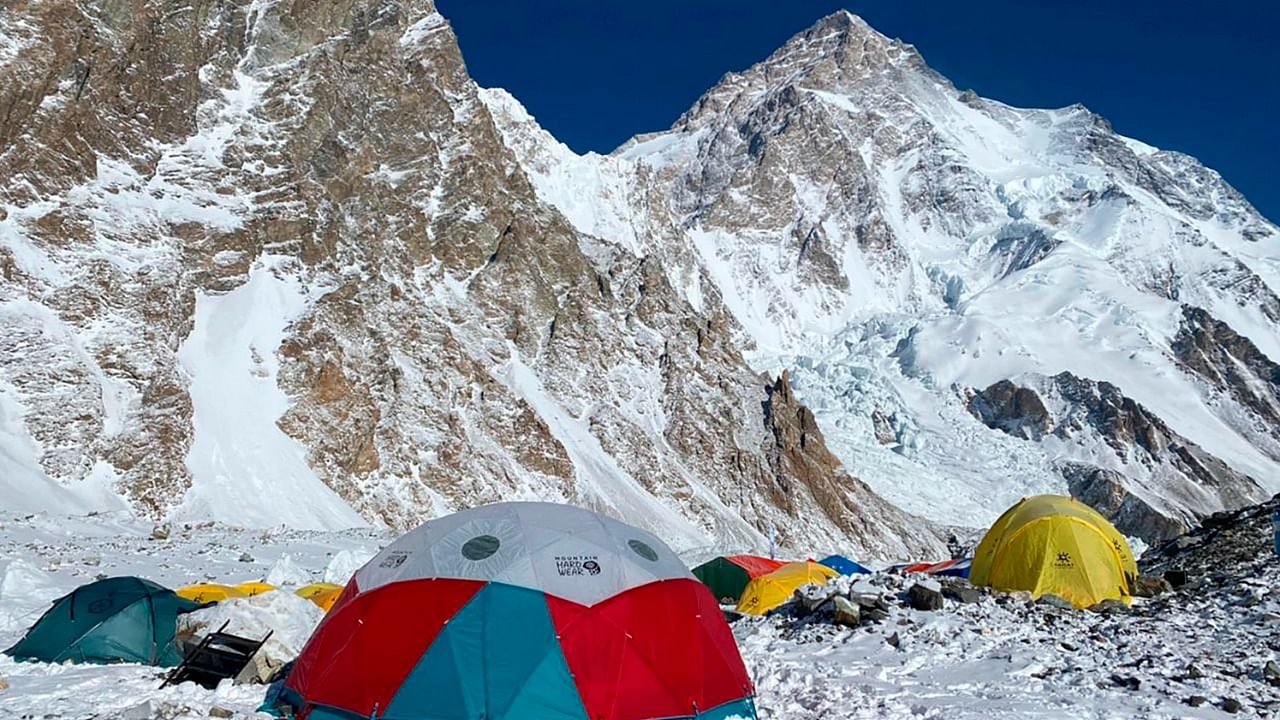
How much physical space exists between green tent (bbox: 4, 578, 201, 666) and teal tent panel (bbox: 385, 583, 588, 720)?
6207mm

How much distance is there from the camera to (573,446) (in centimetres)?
9100

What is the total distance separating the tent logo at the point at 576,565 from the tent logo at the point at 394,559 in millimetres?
1816

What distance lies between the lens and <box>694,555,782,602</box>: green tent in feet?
96.8

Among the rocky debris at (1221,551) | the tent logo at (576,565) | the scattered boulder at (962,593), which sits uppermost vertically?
the tent logo at (576,565)

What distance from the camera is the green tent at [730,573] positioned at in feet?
96.8

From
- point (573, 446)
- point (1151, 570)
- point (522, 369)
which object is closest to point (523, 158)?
point (522, 369)

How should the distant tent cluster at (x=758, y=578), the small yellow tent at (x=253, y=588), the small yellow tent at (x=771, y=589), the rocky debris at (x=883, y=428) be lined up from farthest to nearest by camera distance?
the rocky debris at (x=883, y=428), the distant tent cluster at (x=758, y=578), the small yellow tent at (x=771, y=589), the small yellow tent at (x=253, y=588)

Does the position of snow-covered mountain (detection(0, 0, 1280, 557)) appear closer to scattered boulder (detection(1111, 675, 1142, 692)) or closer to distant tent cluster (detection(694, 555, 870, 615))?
distant tent cluster (detection(694, 555, 870, 615))

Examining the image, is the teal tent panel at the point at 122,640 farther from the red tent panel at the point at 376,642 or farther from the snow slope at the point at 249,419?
the snow slope at the point at 249,419

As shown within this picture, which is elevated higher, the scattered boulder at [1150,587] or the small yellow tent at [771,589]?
the small yellow tent at [771,589]

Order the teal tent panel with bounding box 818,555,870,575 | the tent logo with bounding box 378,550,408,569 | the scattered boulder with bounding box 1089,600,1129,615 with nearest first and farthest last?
1. the tent logo with bounding box 378,550,408,569
2. the scattered boulder with bounding box 1089,600,1129,615
3. the teal tent panel with bounding box 818,555,870,575

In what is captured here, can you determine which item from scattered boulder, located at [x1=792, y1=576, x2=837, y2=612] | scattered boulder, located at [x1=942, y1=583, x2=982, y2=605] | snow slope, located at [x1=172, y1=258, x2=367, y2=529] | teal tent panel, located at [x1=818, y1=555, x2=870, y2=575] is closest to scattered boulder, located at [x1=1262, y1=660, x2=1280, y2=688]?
scattered boulder, located at [x1=942, y1=583, x2=982, y2=605]

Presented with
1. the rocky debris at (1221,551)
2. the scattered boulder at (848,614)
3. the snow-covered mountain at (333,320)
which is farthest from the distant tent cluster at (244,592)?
the snow-covered mountain at (333,320)

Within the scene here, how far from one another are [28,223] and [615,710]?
66.2 metres
